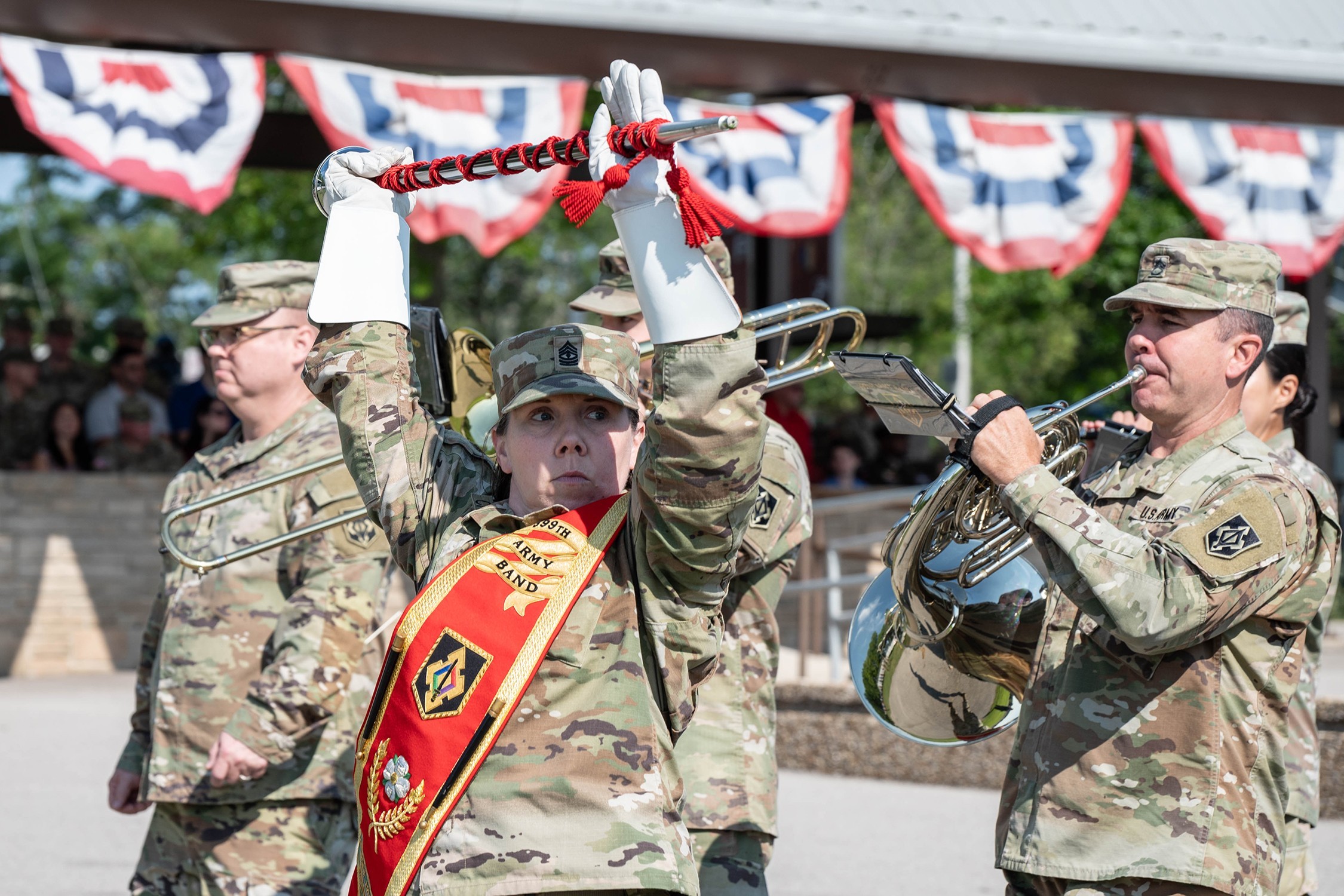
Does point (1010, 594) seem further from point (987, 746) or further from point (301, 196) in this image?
point (301, 196)

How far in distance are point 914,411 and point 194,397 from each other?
972 centimetres

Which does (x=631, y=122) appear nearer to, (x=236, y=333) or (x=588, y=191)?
(x=588, y=191)

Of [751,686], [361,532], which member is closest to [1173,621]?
[751,686]

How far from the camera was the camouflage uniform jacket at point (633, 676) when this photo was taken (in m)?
2.43

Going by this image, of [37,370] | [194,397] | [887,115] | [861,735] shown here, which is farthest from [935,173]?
[37,370]

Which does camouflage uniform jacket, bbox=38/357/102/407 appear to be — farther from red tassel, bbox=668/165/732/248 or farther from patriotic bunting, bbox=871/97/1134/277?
red tassel, bbox=668/165/732/248

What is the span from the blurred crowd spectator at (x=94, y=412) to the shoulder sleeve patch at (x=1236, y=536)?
850 cm

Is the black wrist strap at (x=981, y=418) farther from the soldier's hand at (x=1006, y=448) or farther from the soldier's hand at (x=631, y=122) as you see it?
the soldier's hand at (x=631, y=122)

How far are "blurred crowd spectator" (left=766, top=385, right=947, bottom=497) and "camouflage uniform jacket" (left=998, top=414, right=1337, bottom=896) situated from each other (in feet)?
27.5

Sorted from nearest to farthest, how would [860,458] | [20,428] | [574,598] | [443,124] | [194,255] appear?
[574,598] < [443,124] < [20,428] < [860,458] < [194,255]

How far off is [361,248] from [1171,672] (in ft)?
5.67

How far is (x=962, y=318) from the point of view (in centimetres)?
2748

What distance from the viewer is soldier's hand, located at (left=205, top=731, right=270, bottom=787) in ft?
12.4

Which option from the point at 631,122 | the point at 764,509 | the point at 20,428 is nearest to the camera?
the point at 631,122
